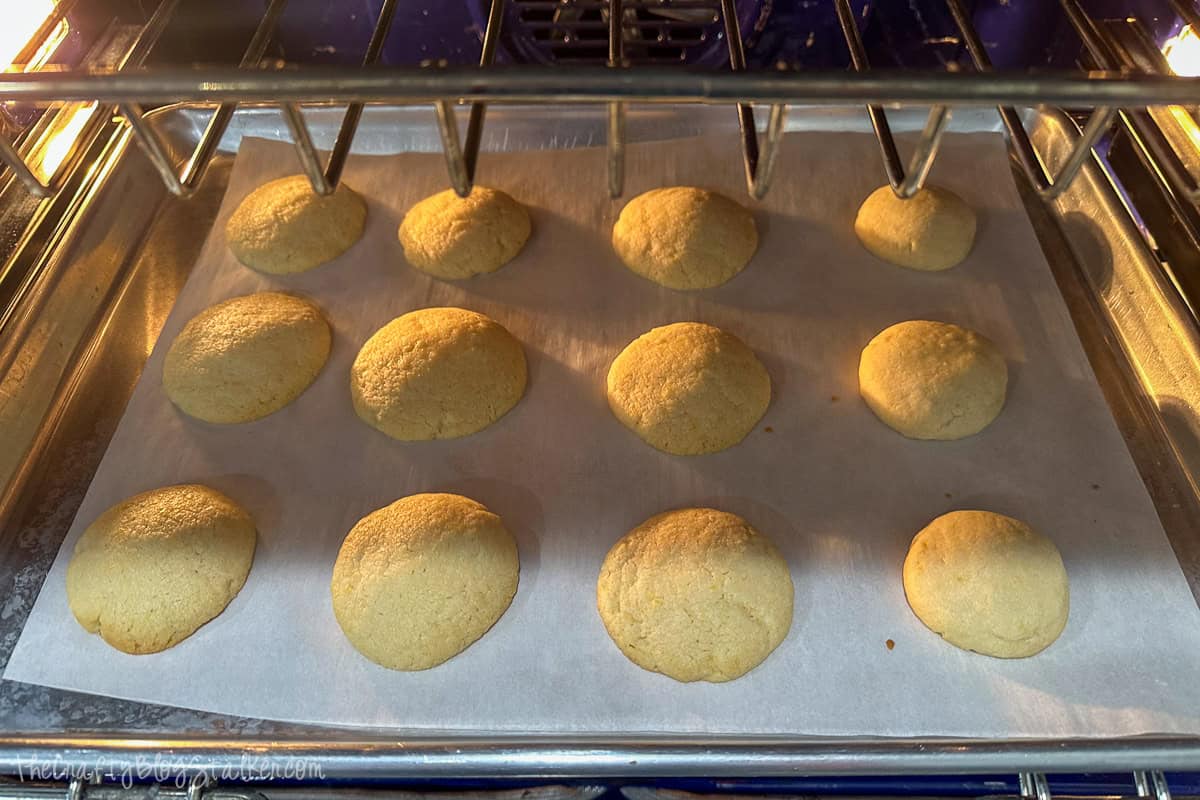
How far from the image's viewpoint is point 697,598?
958mm

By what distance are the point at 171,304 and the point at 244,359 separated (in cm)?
26

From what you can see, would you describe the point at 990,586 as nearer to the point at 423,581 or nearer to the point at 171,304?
the point at 423,581

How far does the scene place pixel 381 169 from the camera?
1.48m

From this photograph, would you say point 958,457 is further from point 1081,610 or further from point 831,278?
point 831,278

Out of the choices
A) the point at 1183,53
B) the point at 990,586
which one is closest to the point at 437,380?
the point at 990,586

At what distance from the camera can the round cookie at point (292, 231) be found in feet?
4.38

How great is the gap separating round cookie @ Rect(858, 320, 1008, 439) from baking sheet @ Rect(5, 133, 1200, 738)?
1.2 inches

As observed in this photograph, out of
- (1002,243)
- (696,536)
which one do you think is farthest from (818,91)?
(1002,243)

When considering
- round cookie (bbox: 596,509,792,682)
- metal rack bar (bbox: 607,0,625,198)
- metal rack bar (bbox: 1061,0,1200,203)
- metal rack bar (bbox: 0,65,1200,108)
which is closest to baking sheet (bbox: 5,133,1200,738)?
round cookie (bbox: 596,509,792,682)

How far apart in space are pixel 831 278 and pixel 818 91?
759 millimetres

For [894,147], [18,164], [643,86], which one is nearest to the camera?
[643,86]

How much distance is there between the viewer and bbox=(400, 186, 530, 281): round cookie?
1305 mm

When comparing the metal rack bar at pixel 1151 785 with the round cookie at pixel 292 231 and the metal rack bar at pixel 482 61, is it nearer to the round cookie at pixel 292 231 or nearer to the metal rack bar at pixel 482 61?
the metal rack bar at pixel 482 61

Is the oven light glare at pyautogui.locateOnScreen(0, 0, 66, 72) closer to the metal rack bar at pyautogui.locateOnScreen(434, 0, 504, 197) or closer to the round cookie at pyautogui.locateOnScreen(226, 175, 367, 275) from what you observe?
the round cookie at pyautogui.locateOnScreen(226, 175, 367, 275)
